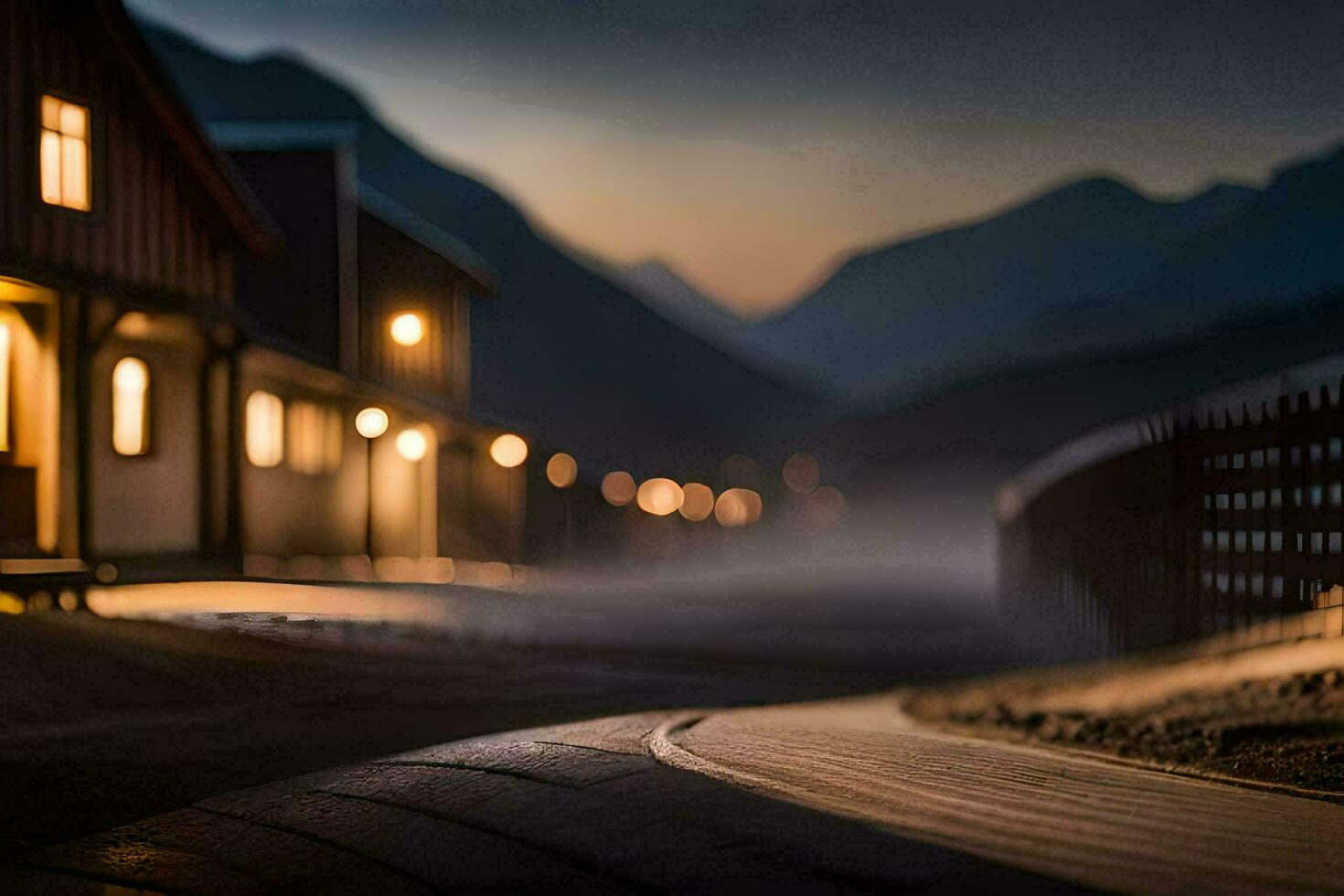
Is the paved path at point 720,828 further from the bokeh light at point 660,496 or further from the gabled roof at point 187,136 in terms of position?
the bokeh light at point 660,496

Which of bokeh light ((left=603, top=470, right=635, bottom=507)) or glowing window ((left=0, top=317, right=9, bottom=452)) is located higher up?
glowing window ((left=0, top=317, right=9, bottom=452))

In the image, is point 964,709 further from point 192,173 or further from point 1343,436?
point 192,173

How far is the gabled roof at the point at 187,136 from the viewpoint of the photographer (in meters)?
15.5

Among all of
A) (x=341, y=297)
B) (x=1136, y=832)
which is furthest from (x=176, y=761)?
(x=341, y=297)

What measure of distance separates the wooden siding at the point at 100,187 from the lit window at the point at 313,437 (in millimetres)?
3787

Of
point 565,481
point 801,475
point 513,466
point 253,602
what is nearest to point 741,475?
point 801,475

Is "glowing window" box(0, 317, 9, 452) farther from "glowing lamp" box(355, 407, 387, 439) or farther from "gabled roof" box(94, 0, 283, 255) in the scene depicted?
"glowing lamp" box(355, 407, 387, 439)

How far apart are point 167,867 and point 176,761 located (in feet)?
8.77

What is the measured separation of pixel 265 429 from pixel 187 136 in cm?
523

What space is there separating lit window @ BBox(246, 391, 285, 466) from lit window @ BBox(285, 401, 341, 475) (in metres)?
0.36

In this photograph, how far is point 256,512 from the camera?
65.0 ft

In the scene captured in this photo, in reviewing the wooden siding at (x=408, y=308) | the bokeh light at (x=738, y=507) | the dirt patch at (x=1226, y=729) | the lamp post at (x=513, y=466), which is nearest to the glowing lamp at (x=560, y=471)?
the lamp post at (x=513, y=466)

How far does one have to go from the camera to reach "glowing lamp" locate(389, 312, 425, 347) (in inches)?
1039

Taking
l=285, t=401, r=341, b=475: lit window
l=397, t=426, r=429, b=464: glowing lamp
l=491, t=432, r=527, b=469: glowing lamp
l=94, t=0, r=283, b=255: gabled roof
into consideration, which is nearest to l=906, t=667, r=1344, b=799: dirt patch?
l=94, t=0, r=283, b=255: gabled roof
